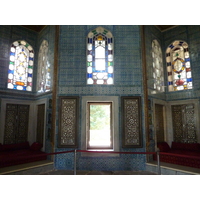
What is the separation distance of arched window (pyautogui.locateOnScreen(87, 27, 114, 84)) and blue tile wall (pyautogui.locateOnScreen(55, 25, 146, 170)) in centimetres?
17

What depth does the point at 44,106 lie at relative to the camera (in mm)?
5336

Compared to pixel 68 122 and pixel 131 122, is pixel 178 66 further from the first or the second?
pixel 68 122

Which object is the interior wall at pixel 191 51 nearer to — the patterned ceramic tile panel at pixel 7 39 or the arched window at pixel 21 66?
the arched window at pixel 21 66

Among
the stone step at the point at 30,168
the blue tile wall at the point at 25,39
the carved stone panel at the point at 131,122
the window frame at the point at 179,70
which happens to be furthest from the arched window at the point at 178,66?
the stone step at the point at 30,168

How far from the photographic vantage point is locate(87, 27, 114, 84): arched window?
4.88 m

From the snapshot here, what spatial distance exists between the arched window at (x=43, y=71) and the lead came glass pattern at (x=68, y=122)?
106 centimetres

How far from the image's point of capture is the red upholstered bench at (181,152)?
3.99 metres

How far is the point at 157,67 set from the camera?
228 inches

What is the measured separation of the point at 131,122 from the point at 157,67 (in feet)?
8.75

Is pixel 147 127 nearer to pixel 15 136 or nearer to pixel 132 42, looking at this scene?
pixel 132 42

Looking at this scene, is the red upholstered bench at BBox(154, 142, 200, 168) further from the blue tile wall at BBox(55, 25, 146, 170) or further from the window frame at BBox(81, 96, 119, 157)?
the window frame at BBox(81, 96, 119, 157)

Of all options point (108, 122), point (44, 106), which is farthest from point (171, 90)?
point (44, 106)

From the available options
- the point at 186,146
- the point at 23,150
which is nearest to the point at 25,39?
the point at 23,150

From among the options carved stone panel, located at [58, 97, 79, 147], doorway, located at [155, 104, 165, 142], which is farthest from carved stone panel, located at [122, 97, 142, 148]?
carved stone panel, located at [58, 97, 79, 147]
